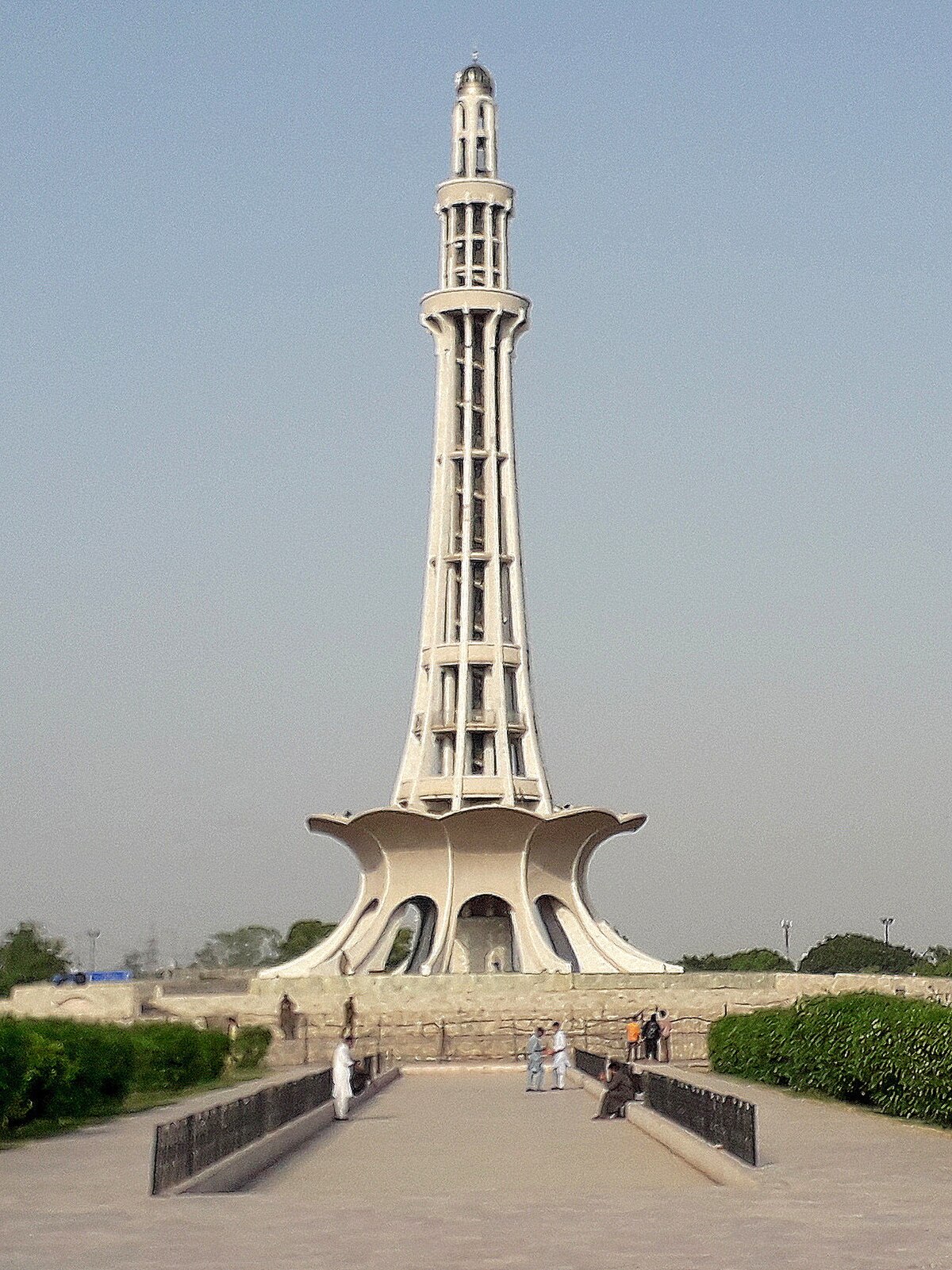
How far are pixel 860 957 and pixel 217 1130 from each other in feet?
221

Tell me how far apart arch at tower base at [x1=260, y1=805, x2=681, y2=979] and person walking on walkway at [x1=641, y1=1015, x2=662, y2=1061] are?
57.3 ft

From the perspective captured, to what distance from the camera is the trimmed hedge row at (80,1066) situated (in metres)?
15.8

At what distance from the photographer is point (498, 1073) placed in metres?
26.7

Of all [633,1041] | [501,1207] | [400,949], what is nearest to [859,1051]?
[501,1207]

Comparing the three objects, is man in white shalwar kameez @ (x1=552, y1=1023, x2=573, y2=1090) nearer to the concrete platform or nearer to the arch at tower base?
the concrete platform

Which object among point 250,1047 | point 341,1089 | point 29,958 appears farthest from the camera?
point 29,958

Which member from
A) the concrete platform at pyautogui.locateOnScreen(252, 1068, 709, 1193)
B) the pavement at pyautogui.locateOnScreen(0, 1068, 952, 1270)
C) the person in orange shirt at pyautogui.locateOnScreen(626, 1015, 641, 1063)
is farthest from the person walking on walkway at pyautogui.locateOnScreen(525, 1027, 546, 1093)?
the pavement at pyautogui.locateOnScreen(0, 1068, 952, 1270)

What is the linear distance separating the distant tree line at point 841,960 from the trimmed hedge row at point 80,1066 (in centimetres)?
5070

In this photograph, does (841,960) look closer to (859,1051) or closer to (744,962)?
(744,962)

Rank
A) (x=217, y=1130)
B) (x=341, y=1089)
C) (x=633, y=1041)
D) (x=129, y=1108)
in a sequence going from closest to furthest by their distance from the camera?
(x=217, y=1130) < (x=341, y=1089) < (x=129, y=1108) < (x=633, y=1041)

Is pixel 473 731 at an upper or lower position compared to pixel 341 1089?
upper

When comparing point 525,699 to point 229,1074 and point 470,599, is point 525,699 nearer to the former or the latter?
point 470,599

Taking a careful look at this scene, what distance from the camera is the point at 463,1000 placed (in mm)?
37594

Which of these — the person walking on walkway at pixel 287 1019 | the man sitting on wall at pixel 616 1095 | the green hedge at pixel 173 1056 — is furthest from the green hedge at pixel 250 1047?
the man sitting on wall at pixel 616 1095
